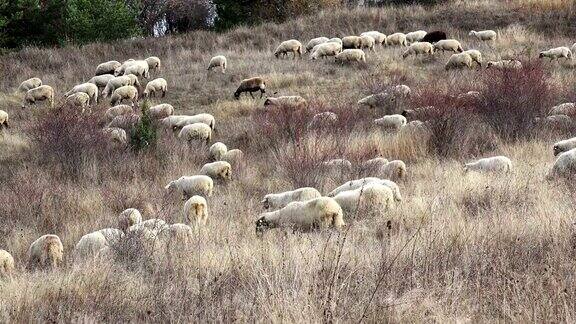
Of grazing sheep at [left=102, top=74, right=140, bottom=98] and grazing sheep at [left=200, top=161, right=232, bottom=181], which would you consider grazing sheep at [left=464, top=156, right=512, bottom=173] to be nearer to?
grazing sheep at [left=200, top=161, right=232, bottom=181]

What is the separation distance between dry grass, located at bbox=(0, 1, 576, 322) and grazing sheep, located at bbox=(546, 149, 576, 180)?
208 mm

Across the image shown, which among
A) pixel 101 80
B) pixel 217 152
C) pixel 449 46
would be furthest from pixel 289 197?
pixel 449 46

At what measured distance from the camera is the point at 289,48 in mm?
21406

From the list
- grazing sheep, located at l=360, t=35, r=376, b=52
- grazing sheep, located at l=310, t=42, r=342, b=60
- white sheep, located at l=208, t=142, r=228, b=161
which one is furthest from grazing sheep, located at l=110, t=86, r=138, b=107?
grazing sheep, located at l=360, t=35, r=376, b=52

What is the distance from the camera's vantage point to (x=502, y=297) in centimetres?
382

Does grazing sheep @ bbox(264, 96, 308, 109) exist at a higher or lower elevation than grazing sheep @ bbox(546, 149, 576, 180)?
lower

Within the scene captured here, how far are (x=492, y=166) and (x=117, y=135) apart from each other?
734cm

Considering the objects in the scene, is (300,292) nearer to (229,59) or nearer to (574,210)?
(574,210)

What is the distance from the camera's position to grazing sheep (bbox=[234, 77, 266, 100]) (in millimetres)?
16875

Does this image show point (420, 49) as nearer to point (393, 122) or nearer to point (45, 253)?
point (393, 122)

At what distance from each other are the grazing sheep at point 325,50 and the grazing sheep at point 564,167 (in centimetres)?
1296

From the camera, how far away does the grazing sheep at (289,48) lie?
69.9 ft

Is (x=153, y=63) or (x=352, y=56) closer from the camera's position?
(x=352, y=56)

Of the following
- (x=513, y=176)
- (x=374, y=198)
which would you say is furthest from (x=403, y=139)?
(x=374, y=198)
